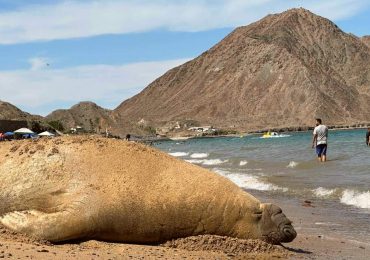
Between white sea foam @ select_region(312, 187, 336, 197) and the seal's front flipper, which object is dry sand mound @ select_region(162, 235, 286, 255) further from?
white sea foam @ select_region(312, 187, 336, 197)

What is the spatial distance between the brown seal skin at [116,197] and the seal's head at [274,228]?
0.01 m

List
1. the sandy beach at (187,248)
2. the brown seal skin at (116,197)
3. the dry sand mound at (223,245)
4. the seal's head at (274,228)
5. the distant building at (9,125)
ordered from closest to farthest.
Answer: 1. the sandy beach at (187,248)
2. the brown seal skin at (116,197)
3. the dry sand mound at (223,245)
4. the seal's head at (274,228)
5. the distant building at (9,125)

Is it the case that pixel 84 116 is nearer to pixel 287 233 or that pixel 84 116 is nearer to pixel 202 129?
pixel 202 129

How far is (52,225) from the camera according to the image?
7.03 metres

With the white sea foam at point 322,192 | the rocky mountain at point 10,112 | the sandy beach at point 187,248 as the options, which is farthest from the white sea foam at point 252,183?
the rocky mountain at point 10,112

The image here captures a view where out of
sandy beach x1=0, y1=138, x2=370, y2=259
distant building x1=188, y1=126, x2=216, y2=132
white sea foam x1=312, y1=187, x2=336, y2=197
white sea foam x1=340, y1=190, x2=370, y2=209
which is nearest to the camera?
sandy beach x1=0, y1=138, x2=370, y2=259

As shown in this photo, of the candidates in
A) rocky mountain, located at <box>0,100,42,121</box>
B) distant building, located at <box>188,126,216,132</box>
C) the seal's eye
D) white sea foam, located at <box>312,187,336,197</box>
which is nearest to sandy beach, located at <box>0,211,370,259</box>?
the seal's eye

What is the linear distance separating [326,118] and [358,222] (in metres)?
186

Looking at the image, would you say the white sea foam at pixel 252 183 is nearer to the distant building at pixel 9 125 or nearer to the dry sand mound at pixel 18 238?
the dry sand mound at pixel 18 238

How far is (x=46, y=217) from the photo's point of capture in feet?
23.4

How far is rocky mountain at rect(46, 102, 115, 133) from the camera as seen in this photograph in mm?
124369

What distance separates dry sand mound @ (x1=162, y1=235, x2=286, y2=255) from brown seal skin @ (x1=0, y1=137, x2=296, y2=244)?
102 mm

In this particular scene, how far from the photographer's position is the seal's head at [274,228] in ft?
26.9

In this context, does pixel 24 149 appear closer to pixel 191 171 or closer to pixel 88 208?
pixel 88 208
